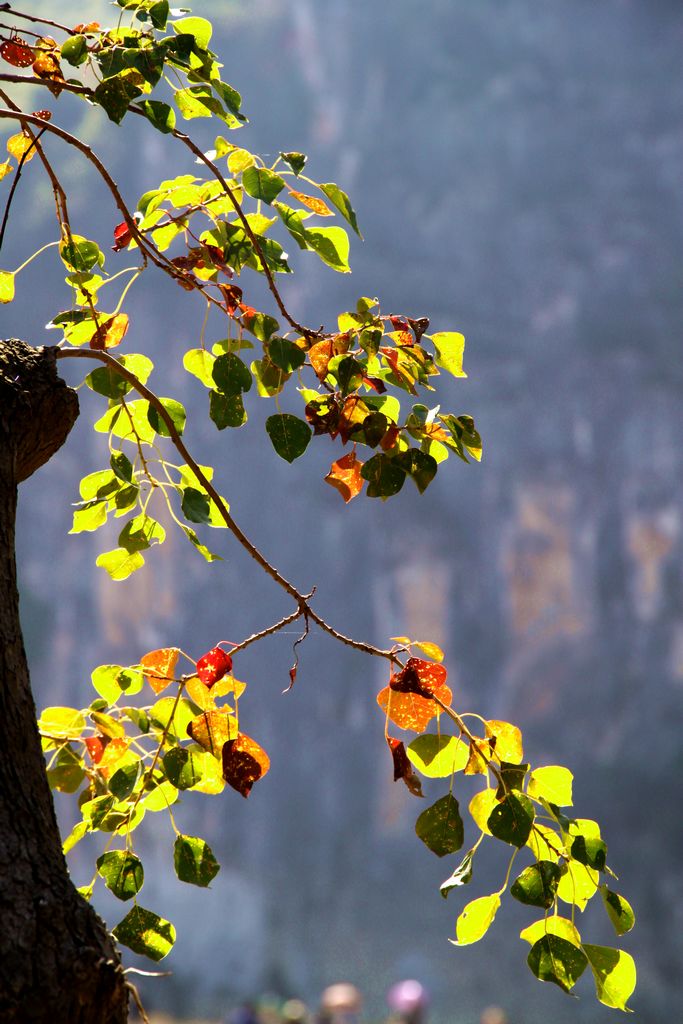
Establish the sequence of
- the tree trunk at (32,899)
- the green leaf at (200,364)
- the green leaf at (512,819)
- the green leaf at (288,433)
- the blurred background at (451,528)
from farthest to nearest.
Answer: the blurred background at (451,528) < the green leaf at (200,364) < the green leaf at (288,433) < the green leaf at (512,819) < the tree trunk at (32,899)

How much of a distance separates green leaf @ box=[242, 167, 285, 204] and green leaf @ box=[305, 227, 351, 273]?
1.5 inches

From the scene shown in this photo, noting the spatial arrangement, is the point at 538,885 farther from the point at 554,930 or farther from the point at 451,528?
the point at 451,528

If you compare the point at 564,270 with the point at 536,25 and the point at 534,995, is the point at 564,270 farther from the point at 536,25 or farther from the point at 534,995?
the point at 534,995

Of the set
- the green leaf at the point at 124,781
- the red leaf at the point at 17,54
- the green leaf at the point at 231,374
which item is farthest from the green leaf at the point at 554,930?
the red leaf at the point at 17,54

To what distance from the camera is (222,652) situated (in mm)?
689

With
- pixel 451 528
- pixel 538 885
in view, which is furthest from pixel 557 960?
pixel 451 528

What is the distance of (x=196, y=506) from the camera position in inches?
28.8

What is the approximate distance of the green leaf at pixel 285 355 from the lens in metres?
0.69

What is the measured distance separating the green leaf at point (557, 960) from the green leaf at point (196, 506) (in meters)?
0.31

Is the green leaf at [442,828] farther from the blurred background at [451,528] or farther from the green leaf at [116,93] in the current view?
the blurred background at [451,528]

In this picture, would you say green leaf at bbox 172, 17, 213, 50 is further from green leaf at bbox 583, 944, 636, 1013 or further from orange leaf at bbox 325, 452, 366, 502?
green leaf at bbox 583, 944, 636, 1013

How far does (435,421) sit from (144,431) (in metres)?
0.25

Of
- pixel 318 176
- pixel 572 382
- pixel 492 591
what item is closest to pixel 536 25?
pixel 318 176

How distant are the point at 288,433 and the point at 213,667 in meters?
0.14
